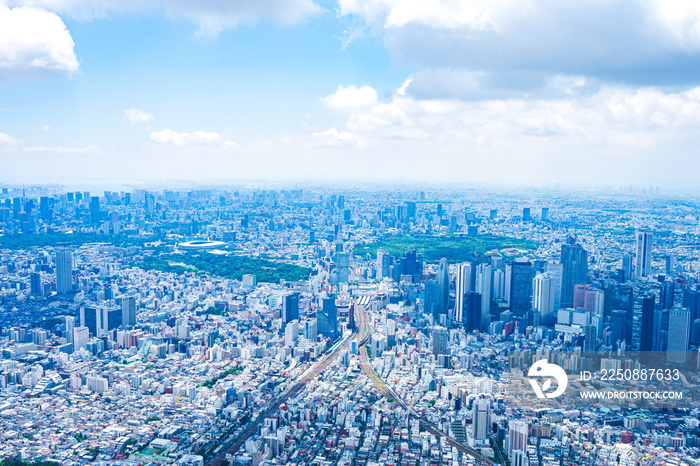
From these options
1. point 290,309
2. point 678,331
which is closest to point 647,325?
point 678,331

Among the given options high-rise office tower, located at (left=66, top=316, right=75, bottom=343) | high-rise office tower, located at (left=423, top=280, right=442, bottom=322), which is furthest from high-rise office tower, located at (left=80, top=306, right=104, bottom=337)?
high-rise office tower, located at (left=423, top=280, right=442, bottom=322)

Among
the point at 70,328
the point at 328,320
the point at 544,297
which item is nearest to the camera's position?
the point at 70,328

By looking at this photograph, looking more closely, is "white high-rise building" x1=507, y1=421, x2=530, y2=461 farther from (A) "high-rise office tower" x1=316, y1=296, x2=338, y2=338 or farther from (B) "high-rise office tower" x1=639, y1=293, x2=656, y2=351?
(A) "high-rise office tower" x1=316, y1=296, x2=338, y2=338

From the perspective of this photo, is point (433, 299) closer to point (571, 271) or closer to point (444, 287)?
point (444, 287)

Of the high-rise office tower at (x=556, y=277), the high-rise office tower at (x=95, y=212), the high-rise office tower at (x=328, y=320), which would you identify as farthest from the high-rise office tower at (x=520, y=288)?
the high-rise office tower at (x=95, y=212)

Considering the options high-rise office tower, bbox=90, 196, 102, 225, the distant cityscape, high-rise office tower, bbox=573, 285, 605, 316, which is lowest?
the distant cityscape

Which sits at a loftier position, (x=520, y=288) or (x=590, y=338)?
(x=520, y=288)

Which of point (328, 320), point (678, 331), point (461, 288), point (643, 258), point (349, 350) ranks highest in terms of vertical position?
point (643, 258)
